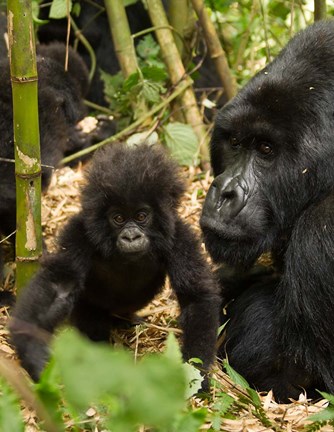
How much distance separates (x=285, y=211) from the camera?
378cm

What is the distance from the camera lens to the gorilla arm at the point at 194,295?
3381 millimetres

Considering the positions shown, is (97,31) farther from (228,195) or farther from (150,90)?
(228,195)

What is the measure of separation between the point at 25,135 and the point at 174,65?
312 centimetres

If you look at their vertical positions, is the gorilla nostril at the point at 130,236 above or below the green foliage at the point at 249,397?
above

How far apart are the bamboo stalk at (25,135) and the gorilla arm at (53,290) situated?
6.8 inches

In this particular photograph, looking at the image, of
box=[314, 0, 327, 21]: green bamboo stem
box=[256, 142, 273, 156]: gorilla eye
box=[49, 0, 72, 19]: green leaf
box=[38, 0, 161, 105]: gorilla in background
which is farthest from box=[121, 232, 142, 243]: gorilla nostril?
box=[38, 0, 161, 105]: gorilla in background

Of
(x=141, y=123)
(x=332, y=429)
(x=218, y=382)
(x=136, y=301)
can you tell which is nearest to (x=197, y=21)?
(x=141, y=123)

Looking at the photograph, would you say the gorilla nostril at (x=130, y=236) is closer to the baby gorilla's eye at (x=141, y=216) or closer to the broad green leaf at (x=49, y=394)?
the baby gorilla's eye at (x=141, y=216)

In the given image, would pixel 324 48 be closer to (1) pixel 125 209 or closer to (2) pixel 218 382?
(1) pixel 125 209

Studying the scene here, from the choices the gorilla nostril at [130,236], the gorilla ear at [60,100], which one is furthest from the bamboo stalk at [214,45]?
the gorilla nostril at [130,236]

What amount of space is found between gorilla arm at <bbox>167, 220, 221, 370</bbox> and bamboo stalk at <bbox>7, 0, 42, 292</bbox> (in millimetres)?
648

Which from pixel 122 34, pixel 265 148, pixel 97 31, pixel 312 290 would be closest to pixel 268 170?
pixel 265 148

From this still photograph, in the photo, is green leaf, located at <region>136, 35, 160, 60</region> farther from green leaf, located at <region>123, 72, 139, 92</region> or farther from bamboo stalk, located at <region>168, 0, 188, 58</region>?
green leaf, located at <region>123, 72, 139, 92</region>

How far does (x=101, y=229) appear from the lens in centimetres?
339
